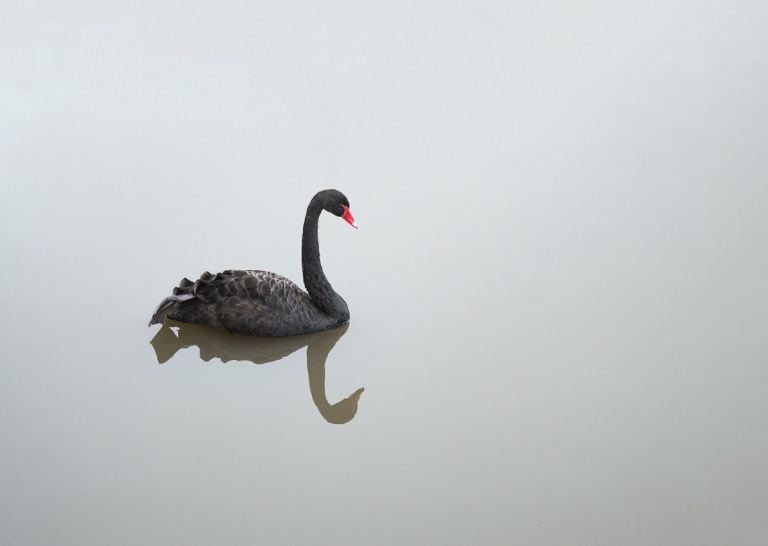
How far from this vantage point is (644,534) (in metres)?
3.50

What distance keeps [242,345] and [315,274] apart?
1.39ft

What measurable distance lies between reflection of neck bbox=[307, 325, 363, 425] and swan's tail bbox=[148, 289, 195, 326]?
0.56m

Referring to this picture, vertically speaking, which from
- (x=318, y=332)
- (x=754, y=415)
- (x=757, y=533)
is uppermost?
(x=318, y=332)

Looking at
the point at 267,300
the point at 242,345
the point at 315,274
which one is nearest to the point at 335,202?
the point at 315,274

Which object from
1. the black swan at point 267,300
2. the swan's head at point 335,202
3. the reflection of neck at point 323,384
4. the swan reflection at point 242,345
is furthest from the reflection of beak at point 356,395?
the swan's head at point 335,202

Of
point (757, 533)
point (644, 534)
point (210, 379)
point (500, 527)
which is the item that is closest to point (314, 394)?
point (210, 379)

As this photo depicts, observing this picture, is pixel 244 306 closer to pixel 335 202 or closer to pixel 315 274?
pixel 315 274

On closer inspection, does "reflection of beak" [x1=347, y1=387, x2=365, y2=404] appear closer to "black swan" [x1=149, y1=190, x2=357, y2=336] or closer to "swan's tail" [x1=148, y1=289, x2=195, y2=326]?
"black swan" [x1=149, y1=190, x2=357, y2=336]

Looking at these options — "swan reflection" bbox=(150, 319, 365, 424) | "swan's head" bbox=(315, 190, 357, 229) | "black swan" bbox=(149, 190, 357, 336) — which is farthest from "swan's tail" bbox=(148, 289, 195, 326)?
"swan's head" bbox=(315, 190, 357, 229)

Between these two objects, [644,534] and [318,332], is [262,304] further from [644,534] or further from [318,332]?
[644,534]

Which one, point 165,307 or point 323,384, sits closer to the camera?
point 323,384

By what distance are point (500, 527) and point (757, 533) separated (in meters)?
0.79

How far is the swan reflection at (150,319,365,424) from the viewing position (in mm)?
4609

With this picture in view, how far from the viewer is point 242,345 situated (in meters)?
4.70
